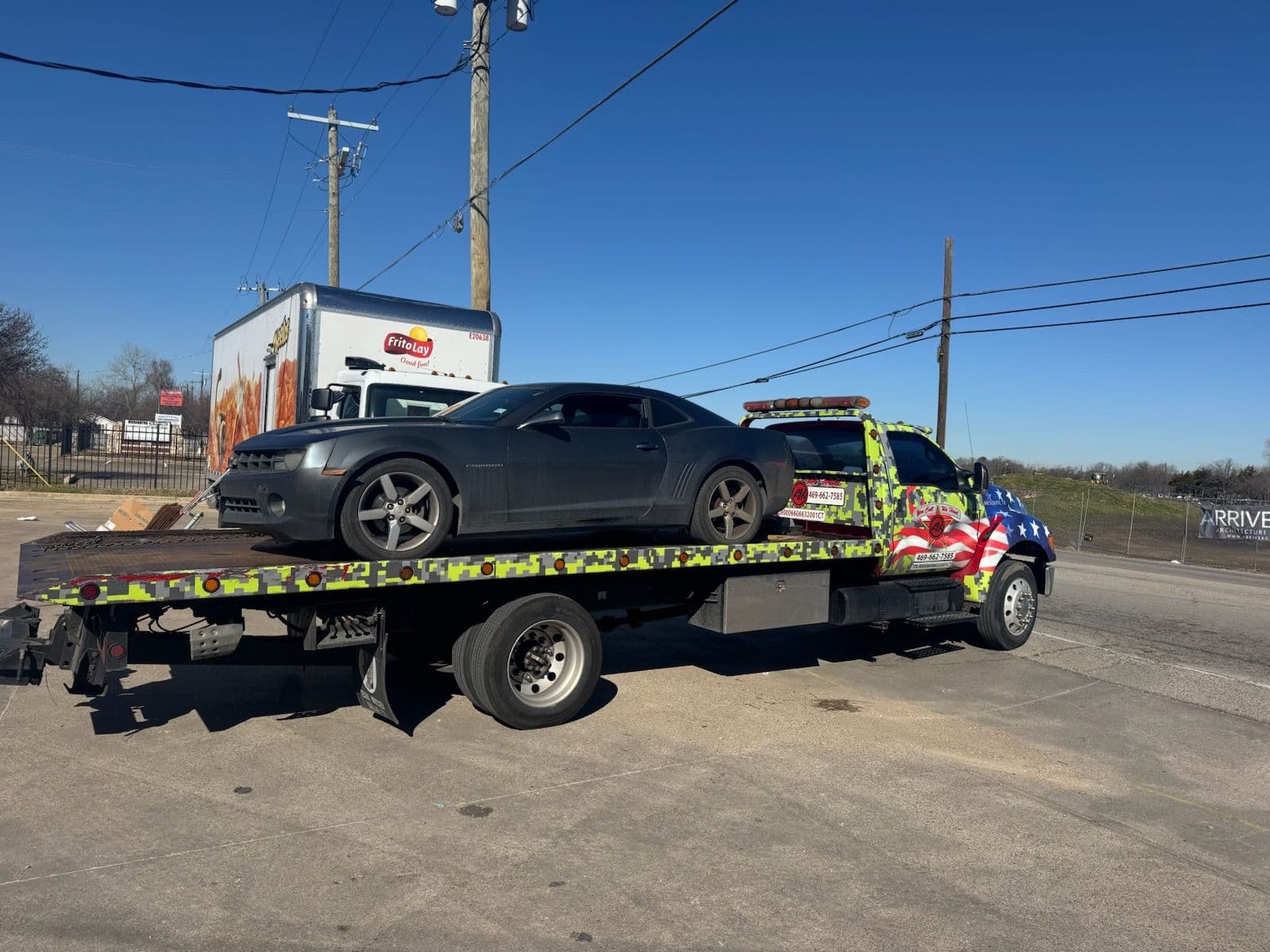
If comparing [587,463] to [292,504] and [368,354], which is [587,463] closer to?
[292,504]

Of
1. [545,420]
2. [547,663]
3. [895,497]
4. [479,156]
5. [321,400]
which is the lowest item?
[547,663]

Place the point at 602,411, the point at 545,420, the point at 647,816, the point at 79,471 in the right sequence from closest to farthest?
the point at 647,816 < the point at 545,420 < the point at 602,411 < the point at 79,471

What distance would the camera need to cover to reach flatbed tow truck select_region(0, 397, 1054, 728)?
5.00 meters

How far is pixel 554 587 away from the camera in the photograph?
626 centimetres

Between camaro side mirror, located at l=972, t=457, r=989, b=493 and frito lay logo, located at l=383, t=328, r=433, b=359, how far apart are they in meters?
6.69

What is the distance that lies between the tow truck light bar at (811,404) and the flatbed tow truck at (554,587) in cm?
2

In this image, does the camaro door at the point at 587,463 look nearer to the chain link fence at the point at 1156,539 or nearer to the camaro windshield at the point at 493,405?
the camaro windshield at the point at 493,405

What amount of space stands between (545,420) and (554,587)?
1.10 meters

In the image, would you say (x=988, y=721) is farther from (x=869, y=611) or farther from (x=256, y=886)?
(x=256, y=886)

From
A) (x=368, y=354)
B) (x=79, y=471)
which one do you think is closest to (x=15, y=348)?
(x=79, y=471)

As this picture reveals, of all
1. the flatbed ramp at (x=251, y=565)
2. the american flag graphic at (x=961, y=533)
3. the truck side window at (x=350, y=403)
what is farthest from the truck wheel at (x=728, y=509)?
the truck side window at (x=350, y=403)

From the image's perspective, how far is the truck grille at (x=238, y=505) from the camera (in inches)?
218

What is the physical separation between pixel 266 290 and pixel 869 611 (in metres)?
53.5

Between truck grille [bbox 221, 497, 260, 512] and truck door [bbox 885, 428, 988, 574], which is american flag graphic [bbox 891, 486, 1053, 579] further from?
truck grille [bbox 221, 497, 260, 512]
